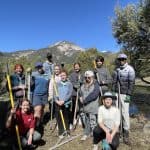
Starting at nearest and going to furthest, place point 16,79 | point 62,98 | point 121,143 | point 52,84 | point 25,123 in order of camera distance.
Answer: point 25,123 < point 121,143 < point 16,79 < point 62,98 < point 52,84

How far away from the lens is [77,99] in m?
12.6

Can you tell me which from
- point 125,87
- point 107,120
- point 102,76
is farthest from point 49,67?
point 107,120

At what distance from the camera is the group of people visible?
9719 mm

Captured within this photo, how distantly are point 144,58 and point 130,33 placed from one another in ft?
7.76

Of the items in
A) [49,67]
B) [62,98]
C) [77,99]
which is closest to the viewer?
[62,98]

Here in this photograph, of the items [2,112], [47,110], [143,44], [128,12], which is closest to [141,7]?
[128,12]

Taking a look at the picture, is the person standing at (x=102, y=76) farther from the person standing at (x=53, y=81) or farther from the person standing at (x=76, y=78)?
the person standing at (x=53, y=81)

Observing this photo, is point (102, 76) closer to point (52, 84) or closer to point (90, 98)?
point (90, 98)

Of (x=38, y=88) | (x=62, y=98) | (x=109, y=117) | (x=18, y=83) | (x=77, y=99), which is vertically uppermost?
(x=18, y=83)

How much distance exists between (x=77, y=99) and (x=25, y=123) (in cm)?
257

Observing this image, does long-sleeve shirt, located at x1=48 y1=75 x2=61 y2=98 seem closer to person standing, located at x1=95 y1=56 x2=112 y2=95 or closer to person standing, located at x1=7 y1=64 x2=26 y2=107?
person standing, located at x1=7 y1=64 x2=26 y2=107

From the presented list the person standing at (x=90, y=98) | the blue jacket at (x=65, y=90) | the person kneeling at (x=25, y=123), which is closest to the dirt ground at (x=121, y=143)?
the person standing at (x=90, y=98)

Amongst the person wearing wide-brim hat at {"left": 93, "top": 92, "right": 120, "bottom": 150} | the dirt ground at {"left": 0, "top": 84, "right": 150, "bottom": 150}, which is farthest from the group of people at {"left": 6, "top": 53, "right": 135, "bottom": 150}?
the dirt ground at {"left": 0, "top": 84, "right": 150, "bottom": 150}

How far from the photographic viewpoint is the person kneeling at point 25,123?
10348 millimetres
